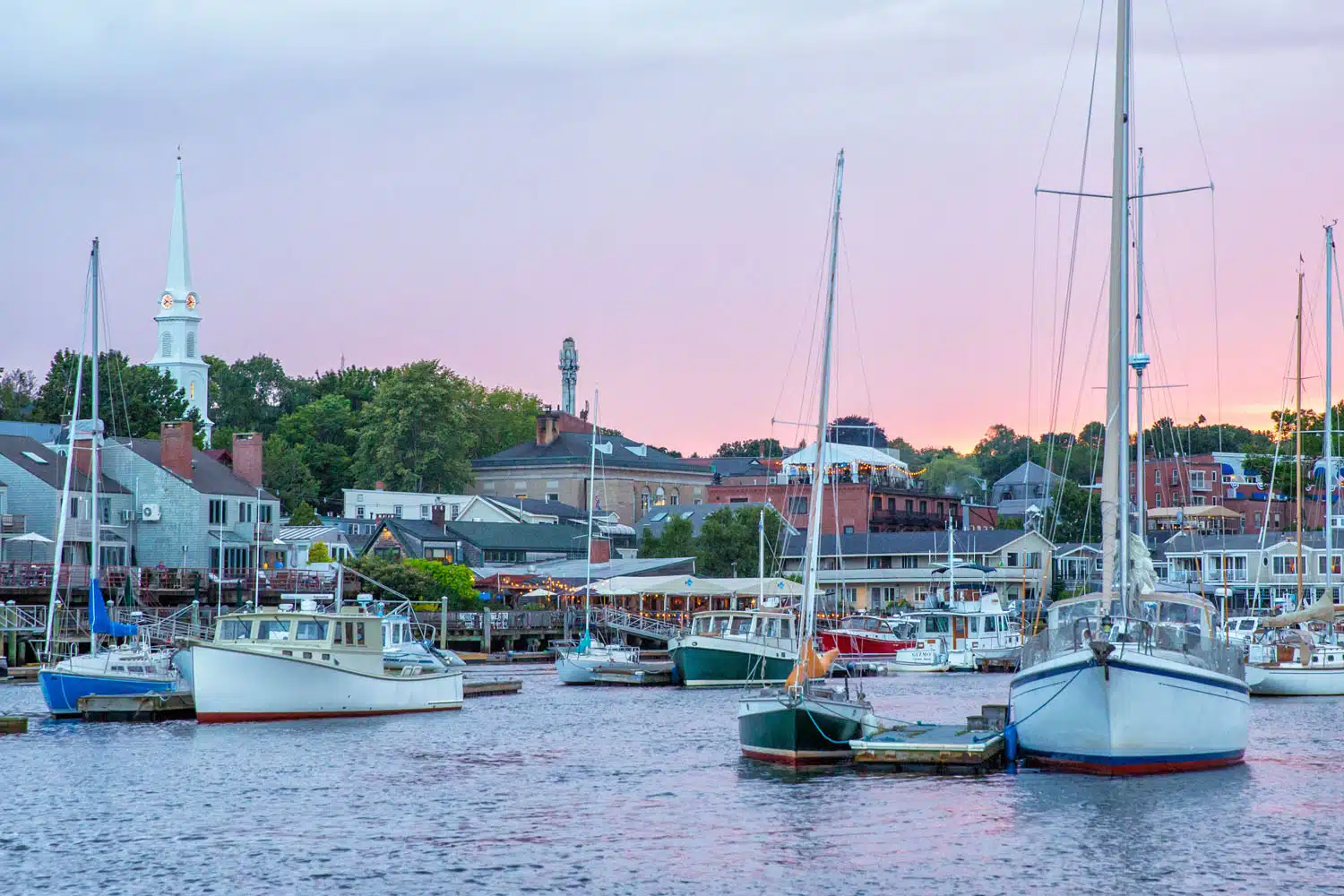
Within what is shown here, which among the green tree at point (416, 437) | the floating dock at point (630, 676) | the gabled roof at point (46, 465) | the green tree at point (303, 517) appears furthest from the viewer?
the green tree at point (416, 437)

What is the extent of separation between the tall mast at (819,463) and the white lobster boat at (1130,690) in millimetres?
4891

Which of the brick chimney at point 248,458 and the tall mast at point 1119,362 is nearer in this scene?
the tall mast at point 1119,362

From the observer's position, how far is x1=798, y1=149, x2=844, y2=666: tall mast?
40.6 meters

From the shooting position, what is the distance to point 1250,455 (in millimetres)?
147000

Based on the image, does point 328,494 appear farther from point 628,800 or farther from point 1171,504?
point 628,800

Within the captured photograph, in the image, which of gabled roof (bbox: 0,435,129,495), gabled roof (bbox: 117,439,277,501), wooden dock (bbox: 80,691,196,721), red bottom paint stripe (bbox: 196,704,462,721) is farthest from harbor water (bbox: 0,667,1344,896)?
gabled roof (bbox: 117,439,277,501)

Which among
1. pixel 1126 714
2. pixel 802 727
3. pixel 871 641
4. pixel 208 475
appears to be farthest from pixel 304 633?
pixel 208 475

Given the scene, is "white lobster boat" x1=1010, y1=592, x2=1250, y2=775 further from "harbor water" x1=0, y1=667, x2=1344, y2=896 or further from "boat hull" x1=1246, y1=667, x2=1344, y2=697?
"boat hull" x1=1246, y1=667, x2=1344, y2=697

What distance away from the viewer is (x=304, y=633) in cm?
5566

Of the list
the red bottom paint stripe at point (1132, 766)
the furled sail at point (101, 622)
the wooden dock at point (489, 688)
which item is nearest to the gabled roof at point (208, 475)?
the wooden dock at point (489, 688)

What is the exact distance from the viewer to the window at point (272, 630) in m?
55.0

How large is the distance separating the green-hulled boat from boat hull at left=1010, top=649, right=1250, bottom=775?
32.4m

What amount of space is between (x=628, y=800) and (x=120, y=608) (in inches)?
1989

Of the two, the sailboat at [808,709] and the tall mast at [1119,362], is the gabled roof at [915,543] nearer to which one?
the sailboat at [808,709]
